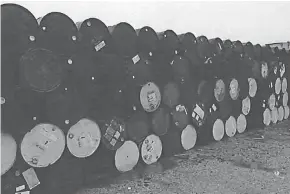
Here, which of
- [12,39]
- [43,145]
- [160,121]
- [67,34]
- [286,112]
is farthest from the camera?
[286,112]

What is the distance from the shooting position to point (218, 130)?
10.7ft

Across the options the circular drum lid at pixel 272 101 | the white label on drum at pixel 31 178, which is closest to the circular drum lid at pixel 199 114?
the circular drum lid at pixel 272 101

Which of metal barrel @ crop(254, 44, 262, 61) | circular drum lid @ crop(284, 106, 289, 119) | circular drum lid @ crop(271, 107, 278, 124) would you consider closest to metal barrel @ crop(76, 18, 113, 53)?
metal barrel @ crop(254, 44, 262, 61)

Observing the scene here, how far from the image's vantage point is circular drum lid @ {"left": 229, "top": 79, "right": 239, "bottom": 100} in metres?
3.39

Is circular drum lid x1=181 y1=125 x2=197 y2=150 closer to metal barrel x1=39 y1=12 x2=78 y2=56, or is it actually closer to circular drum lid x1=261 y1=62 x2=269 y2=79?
metal barrel x1=39 y1=12 x2=78 y2=56

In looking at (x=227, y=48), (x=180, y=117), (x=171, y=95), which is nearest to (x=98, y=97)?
(x=171, y=95)

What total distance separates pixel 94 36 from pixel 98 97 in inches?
17.2

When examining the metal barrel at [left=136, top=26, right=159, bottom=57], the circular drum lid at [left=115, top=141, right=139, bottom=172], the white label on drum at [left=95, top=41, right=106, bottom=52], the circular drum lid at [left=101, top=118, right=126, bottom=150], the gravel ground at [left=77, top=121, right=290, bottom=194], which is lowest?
the gravel ground at [left=77, top=121, right=290, bottom=194]

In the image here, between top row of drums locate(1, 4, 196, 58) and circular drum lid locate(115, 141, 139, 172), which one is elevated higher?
top row of drums locate(1, 4, 196, 58)

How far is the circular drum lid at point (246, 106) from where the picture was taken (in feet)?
11.8

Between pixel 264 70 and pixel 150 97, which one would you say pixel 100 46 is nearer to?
pixel 150 97

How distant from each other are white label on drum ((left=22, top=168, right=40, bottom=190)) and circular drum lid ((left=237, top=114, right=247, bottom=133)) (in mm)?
2529

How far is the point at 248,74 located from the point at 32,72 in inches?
108

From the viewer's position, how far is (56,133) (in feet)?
6.06
